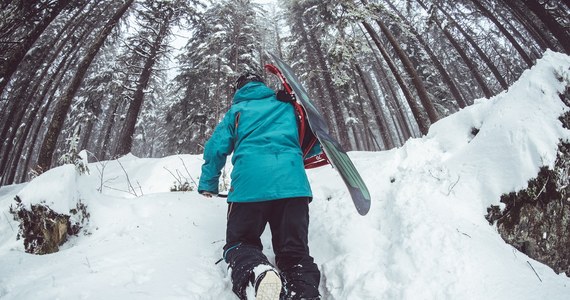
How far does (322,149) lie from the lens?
296cm

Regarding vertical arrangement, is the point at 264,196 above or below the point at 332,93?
below

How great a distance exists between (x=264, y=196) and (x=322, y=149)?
928mm

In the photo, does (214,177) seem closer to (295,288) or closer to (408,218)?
(295,288)

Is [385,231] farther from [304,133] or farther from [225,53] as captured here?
[225,53]

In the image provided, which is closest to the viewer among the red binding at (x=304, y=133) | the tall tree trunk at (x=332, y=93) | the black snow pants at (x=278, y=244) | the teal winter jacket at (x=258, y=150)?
the black snow pants at (x=278, y=244)

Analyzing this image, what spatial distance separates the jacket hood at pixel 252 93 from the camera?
3.01 metres

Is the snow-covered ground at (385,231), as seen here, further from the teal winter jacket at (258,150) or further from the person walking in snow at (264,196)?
the teal winter jacket at (258,150)

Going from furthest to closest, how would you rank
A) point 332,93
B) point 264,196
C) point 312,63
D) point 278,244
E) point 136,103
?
1. point 312,63
2. point 332,93
3. point 136,103
4. point 278,244
5. point 264,196

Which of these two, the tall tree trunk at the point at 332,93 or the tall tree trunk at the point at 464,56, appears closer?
the tall tree trunk at the point at 332,93

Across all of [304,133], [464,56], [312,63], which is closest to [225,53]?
[312,63]

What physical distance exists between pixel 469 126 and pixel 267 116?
123 inches

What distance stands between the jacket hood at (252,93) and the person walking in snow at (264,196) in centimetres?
17

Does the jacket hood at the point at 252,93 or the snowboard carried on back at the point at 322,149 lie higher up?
the jacket hood at the point at 252,93

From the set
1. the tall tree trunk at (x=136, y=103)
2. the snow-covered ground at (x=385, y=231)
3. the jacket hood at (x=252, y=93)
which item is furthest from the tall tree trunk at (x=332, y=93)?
the jacket hood at (x=252, y=93)
